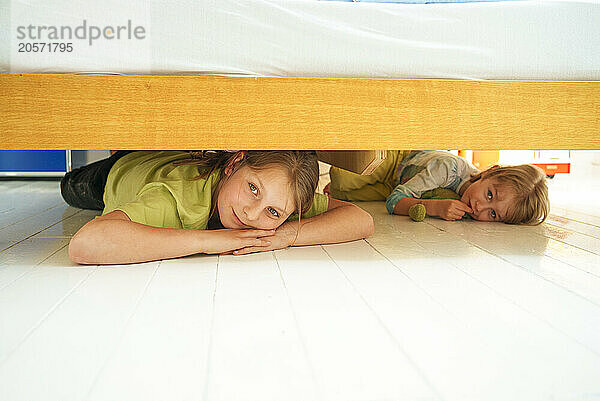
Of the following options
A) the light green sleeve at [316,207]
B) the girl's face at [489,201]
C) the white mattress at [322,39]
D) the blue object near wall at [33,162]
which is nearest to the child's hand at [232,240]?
the light green sleeve at [316,207]

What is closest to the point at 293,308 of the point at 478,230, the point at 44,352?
the point at 44,352

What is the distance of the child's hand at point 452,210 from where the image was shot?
174 cm

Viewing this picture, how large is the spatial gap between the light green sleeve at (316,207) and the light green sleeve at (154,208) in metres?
0.28

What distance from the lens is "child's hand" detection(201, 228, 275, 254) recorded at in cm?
116

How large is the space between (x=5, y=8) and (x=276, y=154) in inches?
22.4

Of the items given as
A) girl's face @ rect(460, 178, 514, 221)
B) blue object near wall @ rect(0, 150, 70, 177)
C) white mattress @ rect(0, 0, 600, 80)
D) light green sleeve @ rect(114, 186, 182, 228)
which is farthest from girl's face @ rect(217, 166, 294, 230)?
blue object near wall @ rect(0, 150, 70, 177)

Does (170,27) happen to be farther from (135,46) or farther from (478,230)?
(478,230)

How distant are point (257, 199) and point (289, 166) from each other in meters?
0.11

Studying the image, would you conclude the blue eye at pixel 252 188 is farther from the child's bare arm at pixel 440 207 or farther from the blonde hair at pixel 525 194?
the blonde hair at pixel 525 194

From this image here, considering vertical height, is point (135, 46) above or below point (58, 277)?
above

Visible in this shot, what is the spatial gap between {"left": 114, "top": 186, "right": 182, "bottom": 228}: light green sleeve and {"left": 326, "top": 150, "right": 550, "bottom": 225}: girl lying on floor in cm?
78

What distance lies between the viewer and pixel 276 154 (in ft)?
4.12

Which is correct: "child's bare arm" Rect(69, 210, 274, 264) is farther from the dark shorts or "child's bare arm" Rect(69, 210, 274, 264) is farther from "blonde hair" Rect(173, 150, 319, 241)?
the dark shorts

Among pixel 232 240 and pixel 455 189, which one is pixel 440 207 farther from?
pixel 232 240
